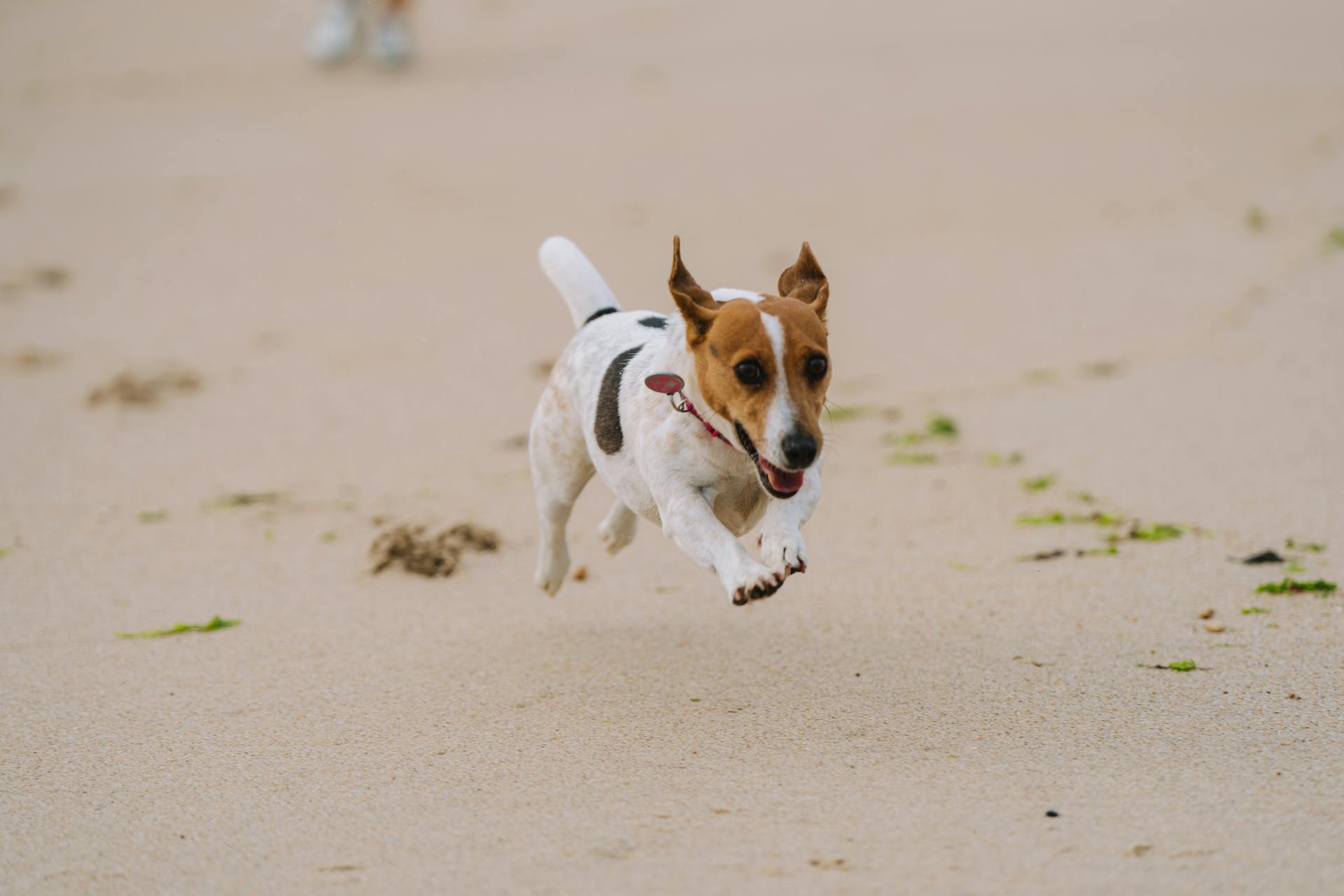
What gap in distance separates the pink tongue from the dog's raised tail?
5.70 ft

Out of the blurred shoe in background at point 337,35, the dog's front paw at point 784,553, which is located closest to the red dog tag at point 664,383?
the dog's front paw at point 784,553

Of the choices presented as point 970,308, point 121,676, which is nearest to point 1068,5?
point 970,308

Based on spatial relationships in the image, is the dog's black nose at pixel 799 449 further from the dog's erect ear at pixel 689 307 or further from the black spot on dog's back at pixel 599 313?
the black spot on dog's back at pixel 599 313

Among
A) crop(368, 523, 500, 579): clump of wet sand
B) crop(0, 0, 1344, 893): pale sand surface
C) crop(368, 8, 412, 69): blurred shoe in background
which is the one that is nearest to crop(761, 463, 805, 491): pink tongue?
crop(0, 0, 1344, 893): pale sand surface

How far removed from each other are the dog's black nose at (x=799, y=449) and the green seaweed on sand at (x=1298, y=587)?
2.41 m

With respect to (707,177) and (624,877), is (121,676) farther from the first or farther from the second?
(707,177)

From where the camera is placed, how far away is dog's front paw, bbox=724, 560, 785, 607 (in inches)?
163

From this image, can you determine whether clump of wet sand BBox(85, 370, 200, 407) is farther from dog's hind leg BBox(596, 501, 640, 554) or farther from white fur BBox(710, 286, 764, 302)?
white fur BBox(710, 286, 764, 302)

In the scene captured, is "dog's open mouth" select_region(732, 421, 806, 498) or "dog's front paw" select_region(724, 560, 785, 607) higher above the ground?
"dog's open mouth" select_region(732, 421, 806, 498)

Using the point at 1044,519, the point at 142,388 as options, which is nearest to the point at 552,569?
the point at 1044,519

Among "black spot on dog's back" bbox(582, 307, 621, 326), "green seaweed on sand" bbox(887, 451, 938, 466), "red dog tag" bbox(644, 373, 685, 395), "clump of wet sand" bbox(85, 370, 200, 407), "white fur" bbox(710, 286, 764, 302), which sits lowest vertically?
"clump of wet sand" bbox(85, 370, 200, 407)

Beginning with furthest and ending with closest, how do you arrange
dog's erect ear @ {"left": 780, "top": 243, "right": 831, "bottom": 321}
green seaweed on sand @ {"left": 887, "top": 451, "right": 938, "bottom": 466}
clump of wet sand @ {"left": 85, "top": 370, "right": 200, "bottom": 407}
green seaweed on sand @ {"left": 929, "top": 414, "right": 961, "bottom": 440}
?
clump of wet sand @ {"left": 85, "top": 370, "right": 200, "bottom": 407} → green seaweed on sand @ {"left": 929, "top": 414, "right": 961, "bottom": 440} → green seaweed on sand @ {"left": 887, "top": 451, "right": 938, "bottom": 466} → dog's erect ear @ {"left": 780, "top": 243, "right": 831, "bottom": 321}

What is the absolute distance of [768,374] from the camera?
428cm

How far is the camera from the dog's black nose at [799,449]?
4.14m
